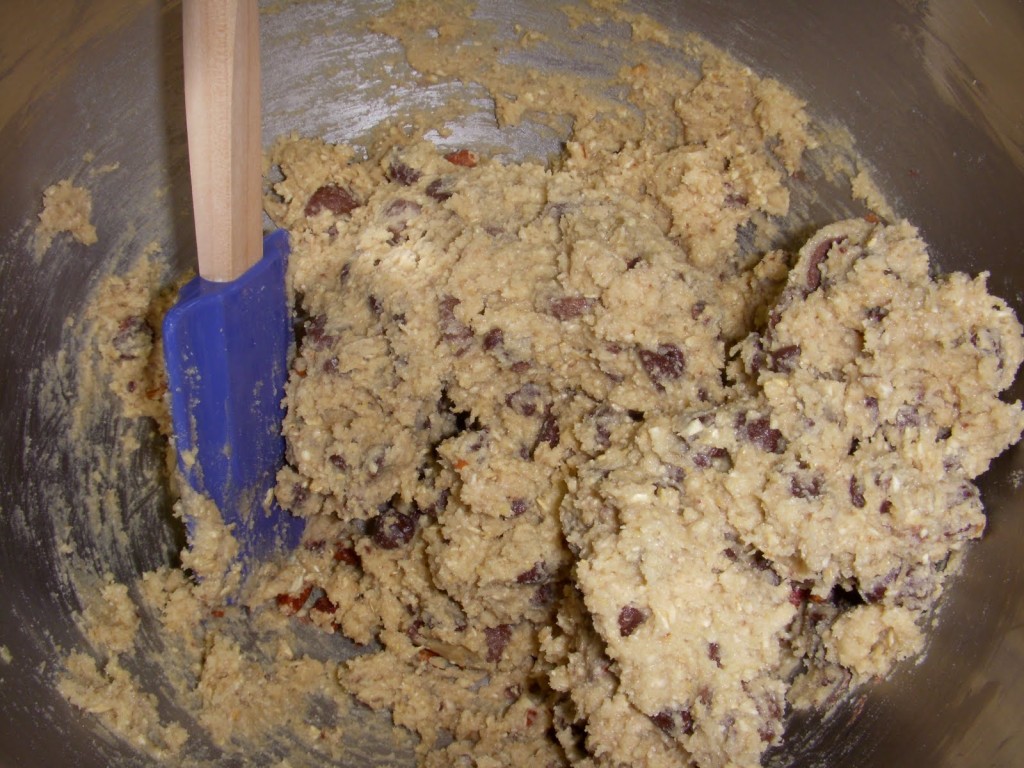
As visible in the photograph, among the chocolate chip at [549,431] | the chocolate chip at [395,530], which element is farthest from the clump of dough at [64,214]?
the chocolate chip at [549,431]

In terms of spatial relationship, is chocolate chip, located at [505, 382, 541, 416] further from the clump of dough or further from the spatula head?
the clump of dough

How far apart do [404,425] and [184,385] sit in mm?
702

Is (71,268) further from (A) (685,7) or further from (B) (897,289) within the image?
(B) (897,289)

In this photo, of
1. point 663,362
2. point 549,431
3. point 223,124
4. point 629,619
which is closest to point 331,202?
point 223,124

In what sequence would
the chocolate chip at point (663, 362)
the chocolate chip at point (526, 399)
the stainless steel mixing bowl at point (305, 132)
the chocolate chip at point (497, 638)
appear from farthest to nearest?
the chocolate chip at point (497, 638), the chocolate chip at point (526, 399), the chocolate chip at point (663, 362), the stainless steel mixing bowl at point (305, 132)

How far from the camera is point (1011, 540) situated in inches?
93.1

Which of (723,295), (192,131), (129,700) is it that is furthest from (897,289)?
(129,700)

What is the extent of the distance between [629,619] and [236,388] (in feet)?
4.62

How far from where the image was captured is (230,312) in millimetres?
2531

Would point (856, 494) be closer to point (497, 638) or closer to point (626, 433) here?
point (626, 433)

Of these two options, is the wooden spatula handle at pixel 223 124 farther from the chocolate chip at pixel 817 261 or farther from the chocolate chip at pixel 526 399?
the chocolate chip at pixel 817 261

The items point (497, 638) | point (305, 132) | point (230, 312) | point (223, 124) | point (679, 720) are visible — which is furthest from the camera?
point (305, 132)

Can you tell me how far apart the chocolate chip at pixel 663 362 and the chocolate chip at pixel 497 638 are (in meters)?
1.04

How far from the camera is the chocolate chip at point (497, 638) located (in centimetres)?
296
